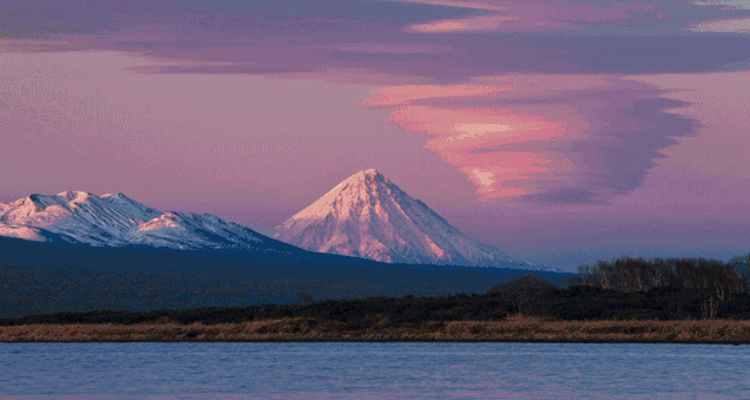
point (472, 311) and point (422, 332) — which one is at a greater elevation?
point (472, 311)

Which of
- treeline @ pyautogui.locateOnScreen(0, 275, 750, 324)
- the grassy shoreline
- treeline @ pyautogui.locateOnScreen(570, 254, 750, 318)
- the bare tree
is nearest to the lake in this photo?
the grassy shoreline

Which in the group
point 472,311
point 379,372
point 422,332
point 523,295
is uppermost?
point 523,295

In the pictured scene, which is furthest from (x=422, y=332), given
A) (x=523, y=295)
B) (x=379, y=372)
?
(x=379, y=372)

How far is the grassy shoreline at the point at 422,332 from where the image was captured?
3447 inches

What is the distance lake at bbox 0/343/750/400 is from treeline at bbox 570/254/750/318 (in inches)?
2687

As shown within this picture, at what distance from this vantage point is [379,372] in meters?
53.9

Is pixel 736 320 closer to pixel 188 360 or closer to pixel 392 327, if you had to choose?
pixel 392 327

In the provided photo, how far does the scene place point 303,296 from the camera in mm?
193250

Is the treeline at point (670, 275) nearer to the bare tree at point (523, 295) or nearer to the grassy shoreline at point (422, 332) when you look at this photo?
the bare tree at point (523, 295)

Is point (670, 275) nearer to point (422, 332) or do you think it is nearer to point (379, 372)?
point (422, 332)

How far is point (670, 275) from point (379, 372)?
114m

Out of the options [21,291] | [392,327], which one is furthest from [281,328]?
[21,291]

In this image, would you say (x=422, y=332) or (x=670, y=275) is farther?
(x=670, y=275)

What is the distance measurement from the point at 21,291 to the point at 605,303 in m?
114
